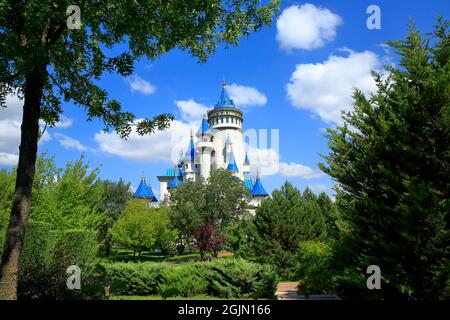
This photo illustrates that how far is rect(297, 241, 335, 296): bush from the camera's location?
1295 cm

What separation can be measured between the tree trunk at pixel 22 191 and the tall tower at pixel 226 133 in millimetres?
50821

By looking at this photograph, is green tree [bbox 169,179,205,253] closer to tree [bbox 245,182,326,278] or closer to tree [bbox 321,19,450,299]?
tree [bbox 245,182,326,278]

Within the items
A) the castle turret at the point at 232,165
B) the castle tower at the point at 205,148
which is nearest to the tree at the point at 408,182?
the castle turret at the point at 232,165

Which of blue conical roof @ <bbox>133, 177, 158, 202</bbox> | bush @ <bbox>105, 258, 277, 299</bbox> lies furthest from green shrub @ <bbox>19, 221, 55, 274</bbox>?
blue conical roof @ <bbox>133, 177, 158, 202</bbox>

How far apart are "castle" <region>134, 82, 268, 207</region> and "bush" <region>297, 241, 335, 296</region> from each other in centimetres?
4107

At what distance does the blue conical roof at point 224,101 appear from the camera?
59.6 m

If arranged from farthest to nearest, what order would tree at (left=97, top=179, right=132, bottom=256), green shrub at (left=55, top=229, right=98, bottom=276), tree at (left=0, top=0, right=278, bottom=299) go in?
tree at (left=97, top=179, right=132, bottom=256) < green shrub at (left=55, top=229, right=98, bottom=276) < tree at (left=0, top=0, right=278, bottom=299)

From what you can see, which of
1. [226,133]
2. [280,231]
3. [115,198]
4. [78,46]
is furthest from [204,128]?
[78,46]

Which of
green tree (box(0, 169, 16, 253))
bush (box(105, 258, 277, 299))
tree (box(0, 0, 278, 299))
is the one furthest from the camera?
green tree (box(0, 169, 16, 253))

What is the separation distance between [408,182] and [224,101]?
176 ft

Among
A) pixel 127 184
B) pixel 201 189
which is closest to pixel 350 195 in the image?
pixel 201 189
